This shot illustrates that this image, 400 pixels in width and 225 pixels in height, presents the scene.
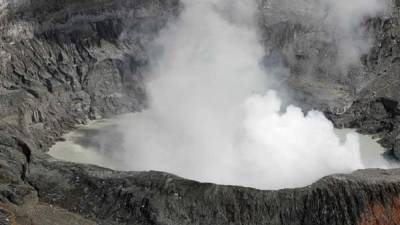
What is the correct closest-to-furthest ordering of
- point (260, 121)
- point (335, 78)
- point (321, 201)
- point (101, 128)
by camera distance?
1. point (321, 201)
2. point (260, 121)
3. point (101, 128)
4. point (335, 78)

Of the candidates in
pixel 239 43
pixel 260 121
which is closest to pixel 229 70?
pixel 239 43

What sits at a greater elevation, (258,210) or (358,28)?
(358,28)

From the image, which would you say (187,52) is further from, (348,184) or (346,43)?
(348,184)

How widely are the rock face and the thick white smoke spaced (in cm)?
234

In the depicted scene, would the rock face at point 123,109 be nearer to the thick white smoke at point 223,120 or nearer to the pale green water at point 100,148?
the pale green water at point 100,148

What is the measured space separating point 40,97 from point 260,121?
1905cm

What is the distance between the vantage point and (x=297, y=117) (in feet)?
197

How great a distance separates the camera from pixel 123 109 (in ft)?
220

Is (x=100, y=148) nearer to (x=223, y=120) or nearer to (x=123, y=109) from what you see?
(x=223, y=120)

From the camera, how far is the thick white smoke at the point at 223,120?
164 feet

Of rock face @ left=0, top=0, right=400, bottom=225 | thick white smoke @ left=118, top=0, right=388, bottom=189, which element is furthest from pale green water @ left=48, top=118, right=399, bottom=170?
A: rock face @ left=0, top=0, right=400, bottom=225

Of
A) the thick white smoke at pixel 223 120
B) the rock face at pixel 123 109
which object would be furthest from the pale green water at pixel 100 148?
the rock face at pixel 123 109

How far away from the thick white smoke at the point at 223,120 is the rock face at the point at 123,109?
2.34 metres

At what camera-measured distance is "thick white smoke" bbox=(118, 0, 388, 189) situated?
164ft
